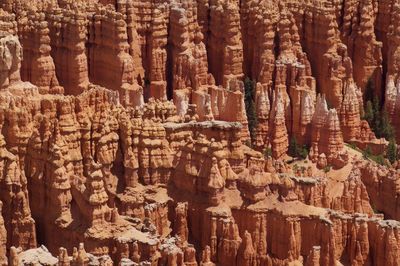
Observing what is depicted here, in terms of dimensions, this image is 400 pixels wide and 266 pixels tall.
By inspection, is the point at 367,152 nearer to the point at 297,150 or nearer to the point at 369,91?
the point at 297,150

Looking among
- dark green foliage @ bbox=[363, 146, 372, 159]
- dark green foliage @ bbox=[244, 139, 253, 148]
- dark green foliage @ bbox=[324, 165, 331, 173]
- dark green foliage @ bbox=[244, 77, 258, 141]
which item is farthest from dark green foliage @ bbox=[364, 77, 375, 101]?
dark green foliage @ bbox=[244, 139, 253, 148]

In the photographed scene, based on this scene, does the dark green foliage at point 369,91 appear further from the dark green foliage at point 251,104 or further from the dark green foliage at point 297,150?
the dark green foliage at point 297,150

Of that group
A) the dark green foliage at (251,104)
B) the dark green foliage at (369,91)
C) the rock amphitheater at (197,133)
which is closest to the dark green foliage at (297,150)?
the rock amphitheater at (197,133)

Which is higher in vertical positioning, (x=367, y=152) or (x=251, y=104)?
(x=251, y=104)

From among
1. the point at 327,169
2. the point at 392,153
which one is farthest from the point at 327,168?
the point at 392,153

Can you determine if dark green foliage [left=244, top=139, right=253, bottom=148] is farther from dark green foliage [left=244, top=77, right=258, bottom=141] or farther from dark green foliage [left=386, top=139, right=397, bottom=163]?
dark green foliage [left=386, top=139, right=397, bottom=163]

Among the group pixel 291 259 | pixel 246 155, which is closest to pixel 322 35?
pixel 246 155
